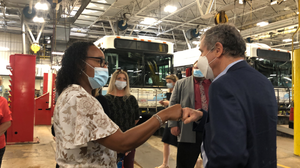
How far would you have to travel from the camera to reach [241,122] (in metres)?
1.19

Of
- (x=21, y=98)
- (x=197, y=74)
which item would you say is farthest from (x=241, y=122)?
(x=21, y=98)

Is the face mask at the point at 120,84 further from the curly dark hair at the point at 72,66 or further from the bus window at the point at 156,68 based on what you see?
the bus window at the point at 156,68

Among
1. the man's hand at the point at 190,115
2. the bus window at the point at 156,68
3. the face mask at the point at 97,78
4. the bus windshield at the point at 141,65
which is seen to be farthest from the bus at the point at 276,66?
the face mask at the point at 97,78

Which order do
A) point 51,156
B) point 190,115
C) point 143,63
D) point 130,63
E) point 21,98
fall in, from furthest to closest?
point 143,63 → point 130,63 → point 21,98 → point 51,156 → point 190,115

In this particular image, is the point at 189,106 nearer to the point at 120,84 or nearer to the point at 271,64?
the point at 120,84

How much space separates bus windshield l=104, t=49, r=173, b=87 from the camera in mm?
7348

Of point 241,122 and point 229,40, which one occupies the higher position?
point 229,40

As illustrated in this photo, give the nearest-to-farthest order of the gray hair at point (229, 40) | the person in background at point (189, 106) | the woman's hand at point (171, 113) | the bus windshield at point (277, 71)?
the gray hair at point (229, 40), the woman's hand at point (171, 113), the person in background at point (189, 106), the bus windshield at point (277, 71)

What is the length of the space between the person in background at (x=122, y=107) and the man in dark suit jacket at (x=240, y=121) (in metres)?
2.35

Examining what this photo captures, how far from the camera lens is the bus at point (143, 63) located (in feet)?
24.1

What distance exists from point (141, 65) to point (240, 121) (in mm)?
6656

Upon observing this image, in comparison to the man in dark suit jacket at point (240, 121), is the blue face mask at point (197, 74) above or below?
above

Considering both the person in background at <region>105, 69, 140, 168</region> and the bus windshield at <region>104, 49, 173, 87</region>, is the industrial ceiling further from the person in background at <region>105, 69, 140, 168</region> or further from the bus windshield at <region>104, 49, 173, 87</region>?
the person in background at <region>105, 69, 140, 168</region>

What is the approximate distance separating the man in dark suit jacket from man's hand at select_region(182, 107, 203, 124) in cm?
46
